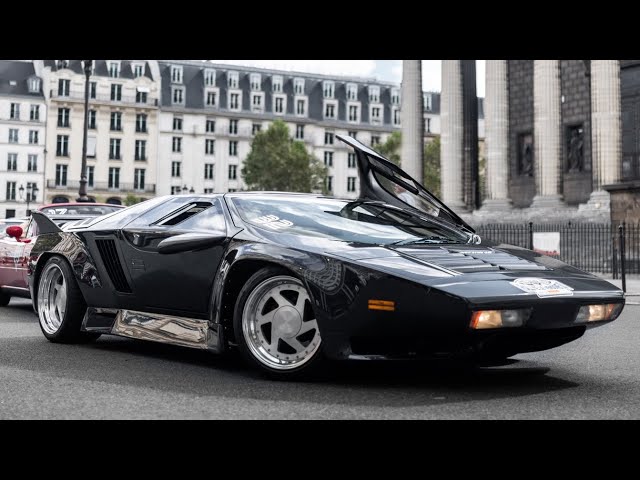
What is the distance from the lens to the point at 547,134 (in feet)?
117

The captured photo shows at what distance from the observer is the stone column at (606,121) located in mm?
31391

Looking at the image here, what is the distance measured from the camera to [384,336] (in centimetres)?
477

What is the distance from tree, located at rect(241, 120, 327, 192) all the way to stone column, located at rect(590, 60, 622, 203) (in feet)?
158

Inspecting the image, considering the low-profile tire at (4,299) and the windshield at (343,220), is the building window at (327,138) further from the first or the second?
the windshield at (343,220)

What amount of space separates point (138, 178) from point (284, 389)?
83.9 meters

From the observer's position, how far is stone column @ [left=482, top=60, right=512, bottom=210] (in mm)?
38438

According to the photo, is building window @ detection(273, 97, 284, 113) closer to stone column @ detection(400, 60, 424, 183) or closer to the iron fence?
stone column @ detection(400, 60, 424, 183)

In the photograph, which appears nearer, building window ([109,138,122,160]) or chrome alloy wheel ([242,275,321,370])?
chrome alloy wheel ([242,275,321,370])

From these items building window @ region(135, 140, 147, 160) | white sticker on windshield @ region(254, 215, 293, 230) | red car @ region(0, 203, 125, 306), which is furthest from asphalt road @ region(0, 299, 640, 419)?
building window @ region(135, 140, 147, 160)

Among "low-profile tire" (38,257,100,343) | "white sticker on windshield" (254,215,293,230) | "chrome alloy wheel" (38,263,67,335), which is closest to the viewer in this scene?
"white sticker on windshield" (254,215,293,230)

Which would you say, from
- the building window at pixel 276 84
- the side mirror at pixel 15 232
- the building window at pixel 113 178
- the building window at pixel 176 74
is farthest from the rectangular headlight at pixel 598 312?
the building window at pixel 276 84

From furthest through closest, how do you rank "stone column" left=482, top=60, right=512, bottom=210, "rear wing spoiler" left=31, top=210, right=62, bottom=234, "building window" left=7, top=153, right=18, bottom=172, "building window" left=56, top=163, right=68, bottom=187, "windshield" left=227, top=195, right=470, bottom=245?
"building window" left=56, top=163, right=68, bottom=187
"building window" left=7, top=153, right=18, bottom=172
"stone column" left=482, top=60, right=512, bottom=210
"rear wing spoiler" left=31, top=210, right=62, bottom=234
"windshield" left=227, top=195, right=470, bottom=245
